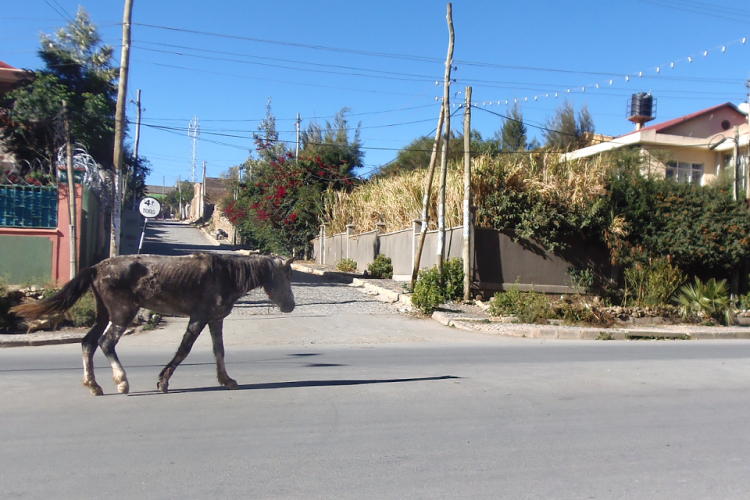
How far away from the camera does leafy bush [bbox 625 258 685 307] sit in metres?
18.9

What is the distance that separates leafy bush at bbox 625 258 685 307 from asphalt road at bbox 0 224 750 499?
8.68 m

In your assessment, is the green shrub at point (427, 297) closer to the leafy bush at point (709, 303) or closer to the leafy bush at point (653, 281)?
the leafy bush at point (653, 281)

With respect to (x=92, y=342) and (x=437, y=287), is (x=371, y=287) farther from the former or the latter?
(x=92, y=342)

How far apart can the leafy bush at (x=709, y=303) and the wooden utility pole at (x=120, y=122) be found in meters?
14.7

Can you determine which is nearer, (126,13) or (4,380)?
(4,380)

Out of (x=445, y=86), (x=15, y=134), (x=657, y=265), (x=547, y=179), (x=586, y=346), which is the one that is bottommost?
(x=586, y=346)

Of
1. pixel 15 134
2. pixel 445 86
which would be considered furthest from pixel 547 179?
pixel 15 134

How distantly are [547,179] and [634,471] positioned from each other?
603 inches

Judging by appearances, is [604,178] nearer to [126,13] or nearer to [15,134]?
[126,13]

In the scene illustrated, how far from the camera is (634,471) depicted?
5.10 metres

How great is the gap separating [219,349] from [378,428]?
214 cm

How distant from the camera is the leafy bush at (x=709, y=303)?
17.5 m

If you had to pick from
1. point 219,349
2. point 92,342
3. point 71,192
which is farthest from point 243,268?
point 71,192

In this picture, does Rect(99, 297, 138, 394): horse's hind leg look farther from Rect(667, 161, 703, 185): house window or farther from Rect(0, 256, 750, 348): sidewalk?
Rect(667, 161, 703, 185): house window
